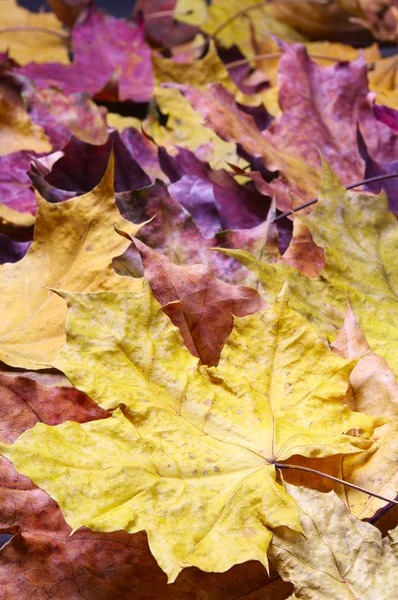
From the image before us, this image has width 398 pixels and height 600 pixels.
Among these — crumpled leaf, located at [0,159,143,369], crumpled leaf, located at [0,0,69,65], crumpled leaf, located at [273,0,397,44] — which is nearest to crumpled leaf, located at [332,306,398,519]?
crumpled leaf, located at [0,159,143,369]

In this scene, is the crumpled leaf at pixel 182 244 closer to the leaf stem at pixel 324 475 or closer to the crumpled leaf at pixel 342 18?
the leaf stem at pixel 324 475

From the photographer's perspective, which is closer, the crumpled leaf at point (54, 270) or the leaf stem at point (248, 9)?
the crumpled leaf at point (54, 270)

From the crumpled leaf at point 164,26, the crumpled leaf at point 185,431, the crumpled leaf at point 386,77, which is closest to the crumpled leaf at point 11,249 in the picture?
the crumpled leaf at point 185,431

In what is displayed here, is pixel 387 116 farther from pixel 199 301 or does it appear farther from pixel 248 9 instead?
pixel 248 9

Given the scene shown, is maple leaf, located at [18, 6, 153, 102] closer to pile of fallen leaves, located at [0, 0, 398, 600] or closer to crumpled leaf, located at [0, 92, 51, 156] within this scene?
crumpled leaf, located at [0, 92, 51, 156]

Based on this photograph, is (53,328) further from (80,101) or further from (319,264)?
(80,101)

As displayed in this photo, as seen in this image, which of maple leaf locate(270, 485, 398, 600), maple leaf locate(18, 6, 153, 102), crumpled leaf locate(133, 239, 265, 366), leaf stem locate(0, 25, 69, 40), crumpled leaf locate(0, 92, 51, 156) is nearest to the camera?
maple leaf locate(270, 485, 398, 600)

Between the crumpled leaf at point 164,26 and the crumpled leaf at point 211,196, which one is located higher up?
the crumpled leaf at point 211,196
